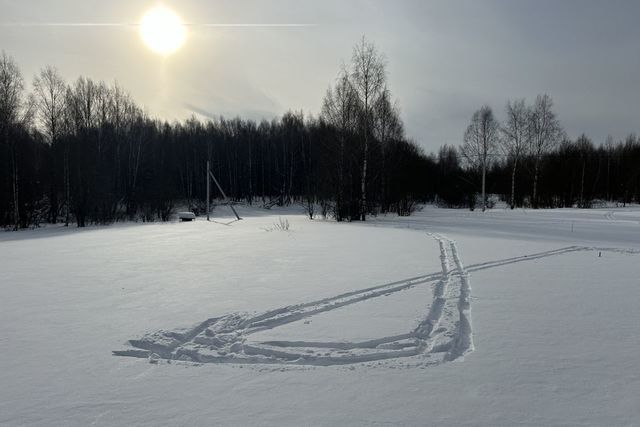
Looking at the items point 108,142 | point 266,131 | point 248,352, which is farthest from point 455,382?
point 266,131

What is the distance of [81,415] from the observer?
2666 millimetres

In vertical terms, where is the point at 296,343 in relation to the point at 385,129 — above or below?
below

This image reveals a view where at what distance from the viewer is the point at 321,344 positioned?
3.94 m

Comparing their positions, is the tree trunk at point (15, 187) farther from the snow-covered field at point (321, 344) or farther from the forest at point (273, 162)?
the snow-covered field at point (321, 344)

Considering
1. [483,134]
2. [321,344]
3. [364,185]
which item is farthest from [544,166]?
[321,344]

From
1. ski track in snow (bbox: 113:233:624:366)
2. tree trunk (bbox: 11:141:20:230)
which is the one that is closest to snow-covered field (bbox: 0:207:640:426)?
ski track in snow (bbox: 113:233:624:366)

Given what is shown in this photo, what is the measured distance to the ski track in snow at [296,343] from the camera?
3.64 metres

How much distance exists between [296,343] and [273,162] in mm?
49280

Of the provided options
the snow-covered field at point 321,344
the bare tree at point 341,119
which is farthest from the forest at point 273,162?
Result: the snow-covered field at point 321,344

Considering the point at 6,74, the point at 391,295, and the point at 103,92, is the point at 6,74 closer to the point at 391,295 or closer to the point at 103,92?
the point at 103,92

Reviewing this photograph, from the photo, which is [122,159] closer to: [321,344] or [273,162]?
[273,162]

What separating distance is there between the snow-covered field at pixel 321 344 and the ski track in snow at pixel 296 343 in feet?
0.08

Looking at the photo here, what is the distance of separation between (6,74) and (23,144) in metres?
3.99

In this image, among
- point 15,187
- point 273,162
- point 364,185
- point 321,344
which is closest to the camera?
point 321,344
